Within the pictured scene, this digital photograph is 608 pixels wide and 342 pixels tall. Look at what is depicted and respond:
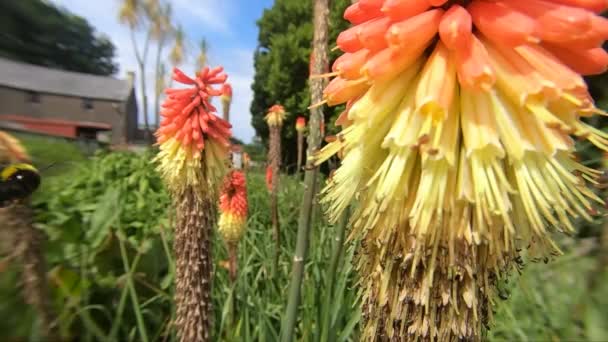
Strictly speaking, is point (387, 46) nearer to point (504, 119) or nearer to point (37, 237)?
point (504, 119)

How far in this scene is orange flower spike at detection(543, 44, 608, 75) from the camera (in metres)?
0.92

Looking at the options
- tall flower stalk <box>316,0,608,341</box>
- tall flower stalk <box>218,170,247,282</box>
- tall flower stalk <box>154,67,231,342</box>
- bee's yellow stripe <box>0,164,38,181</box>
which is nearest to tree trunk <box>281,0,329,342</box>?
→ tall flower stalk <box>316,0,608,341</box>

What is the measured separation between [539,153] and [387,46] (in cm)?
38

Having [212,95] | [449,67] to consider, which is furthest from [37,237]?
[212,95]

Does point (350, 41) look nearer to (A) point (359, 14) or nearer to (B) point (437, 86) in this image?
(A) point (359, 14)

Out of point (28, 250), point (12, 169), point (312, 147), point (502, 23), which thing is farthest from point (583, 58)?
point (12, 169)

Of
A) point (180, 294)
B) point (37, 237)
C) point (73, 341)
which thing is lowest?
point (73, 341)

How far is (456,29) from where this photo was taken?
0.91 metres

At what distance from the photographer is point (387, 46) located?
98 centimetres

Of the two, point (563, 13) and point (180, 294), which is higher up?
point (563, 13)

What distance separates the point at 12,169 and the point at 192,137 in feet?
4.21

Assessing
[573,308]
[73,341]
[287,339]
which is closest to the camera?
[287,339]

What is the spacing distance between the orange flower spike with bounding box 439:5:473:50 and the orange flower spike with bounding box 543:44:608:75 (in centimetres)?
18

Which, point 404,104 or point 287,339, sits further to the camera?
point 287,339
